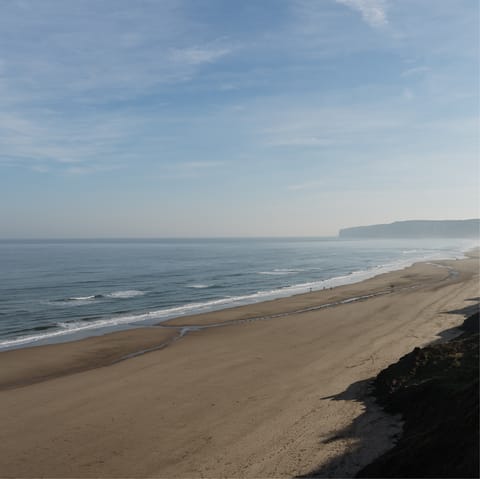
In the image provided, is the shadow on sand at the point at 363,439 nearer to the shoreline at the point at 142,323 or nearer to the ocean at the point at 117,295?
the shoreline at the point at 142,323

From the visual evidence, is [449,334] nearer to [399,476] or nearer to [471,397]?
[471,397]

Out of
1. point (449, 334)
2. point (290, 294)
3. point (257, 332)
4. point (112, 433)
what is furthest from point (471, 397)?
point (290, 294)

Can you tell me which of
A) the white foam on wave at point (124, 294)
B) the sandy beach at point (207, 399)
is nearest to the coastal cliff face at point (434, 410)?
the sandy beach at point (207, 399)

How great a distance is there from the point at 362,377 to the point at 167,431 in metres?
7.61

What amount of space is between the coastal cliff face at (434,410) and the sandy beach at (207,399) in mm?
756

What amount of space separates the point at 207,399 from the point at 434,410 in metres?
7.24

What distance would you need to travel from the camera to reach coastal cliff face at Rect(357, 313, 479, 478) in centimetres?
776

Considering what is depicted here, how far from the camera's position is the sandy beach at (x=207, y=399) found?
10906 mm

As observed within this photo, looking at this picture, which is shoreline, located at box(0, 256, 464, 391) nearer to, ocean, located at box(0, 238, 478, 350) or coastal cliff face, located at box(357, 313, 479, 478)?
ocean, located at box(0, 238, 478, 350)

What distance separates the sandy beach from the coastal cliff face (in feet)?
2.48

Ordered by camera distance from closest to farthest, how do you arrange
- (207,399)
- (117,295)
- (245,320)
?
(207,399)
(245,320)
(117,295)

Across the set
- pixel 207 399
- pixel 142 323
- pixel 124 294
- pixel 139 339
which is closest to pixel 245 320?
pixel 142 323

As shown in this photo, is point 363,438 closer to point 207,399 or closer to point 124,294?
point 207,399

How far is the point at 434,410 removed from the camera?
11.0 m
